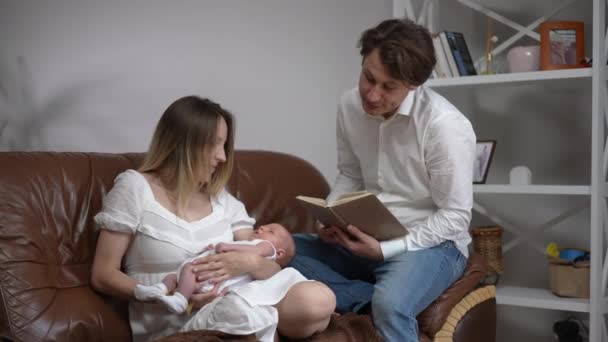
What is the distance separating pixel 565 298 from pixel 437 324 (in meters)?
0.93

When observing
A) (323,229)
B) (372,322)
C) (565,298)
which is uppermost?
(323,229)

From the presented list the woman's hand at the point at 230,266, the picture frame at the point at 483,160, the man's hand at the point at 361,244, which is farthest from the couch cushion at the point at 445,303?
the picture frame at the point at 483,160

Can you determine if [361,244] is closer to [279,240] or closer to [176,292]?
[279,240]

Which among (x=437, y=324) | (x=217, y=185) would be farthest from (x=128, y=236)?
(x=437, y=324)

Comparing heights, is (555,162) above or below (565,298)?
above

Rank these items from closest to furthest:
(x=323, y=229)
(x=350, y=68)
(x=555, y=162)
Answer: (x=323, y=229) < (x=555, y=162) < (x=350, y=68)

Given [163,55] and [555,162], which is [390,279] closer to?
[555,162]

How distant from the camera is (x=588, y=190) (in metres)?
2.69

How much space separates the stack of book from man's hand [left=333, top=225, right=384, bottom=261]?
1019mm

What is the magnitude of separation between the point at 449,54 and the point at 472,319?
1194 millimetres

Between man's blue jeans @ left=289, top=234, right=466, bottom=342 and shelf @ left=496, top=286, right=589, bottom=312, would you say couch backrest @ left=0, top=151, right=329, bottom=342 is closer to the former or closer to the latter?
man's blue jeans @ left=289, top=234, right=466, bottom=342

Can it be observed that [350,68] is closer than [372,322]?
No

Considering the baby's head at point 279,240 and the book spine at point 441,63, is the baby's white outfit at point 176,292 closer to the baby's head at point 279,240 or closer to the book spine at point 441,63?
the baby's head at point 279,240

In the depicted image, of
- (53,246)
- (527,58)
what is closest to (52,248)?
(53,246)
